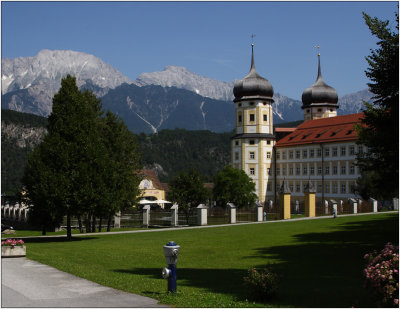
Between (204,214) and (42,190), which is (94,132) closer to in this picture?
(42,190)

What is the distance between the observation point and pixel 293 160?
87250 mm

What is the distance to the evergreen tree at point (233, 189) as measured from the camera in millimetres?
66375

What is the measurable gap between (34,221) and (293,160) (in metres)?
56.3

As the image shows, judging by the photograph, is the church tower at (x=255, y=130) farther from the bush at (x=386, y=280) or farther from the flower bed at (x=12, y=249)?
the bush at (x=386, y=280)

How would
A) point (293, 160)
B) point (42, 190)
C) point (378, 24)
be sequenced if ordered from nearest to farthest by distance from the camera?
point (378, 24)
point (42, 190)
point (293, 160)

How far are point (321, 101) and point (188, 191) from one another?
48558 millimetres

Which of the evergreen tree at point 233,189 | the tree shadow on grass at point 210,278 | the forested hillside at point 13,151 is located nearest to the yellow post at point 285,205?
the evergreen tree at point 233,189

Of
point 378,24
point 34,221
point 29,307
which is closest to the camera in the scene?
point 29,307

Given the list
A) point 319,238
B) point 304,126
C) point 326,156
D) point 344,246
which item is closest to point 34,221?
point 319,238

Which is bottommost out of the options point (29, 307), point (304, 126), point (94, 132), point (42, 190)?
point (29, 307)

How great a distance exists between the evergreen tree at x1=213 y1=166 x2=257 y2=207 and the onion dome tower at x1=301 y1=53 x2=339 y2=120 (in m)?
34.7

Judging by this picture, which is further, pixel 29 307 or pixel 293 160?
pixel 293 160

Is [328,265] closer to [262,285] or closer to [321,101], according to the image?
[262,285]

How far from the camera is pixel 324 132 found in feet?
276
